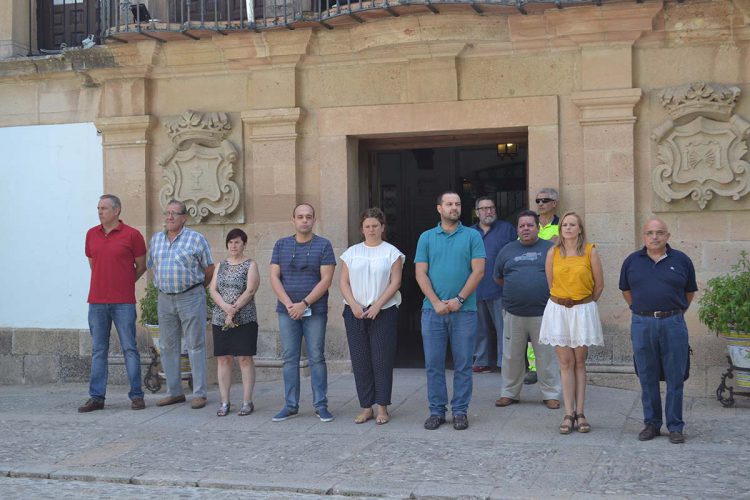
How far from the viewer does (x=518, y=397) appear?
8.55 m

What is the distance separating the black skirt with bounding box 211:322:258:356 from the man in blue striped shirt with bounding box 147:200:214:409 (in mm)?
483

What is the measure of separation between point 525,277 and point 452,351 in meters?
1.02

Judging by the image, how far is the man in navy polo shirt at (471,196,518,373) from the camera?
393 inches

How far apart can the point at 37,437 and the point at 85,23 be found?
5919 mm

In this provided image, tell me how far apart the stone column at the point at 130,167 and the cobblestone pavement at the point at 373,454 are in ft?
8.47

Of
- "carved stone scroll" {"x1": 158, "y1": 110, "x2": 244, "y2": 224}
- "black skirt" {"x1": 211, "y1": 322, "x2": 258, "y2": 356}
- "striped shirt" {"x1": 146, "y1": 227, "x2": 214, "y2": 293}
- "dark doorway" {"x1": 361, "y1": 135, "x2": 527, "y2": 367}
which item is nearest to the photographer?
"black skirt" {"x1": 211, "y1": 322, "x2": 258, "y2": 356}

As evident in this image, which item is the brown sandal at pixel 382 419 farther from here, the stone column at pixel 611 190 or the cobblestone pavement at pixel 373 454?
the stone column at pixel 611 190

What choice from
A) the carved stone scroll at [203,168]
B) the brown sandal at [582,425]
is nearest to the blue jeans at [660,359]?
the brown sandal at [582,425]

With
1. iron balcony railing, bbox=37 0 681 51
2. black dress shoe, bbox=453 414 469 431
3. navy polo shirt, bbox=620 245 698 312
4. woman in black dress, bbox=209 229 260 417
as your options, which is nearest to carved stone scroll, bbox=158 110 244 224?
iron balcony railing, bbox=37 0 681 51

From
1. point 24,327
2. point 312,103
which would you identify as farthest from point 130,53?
point 24,327

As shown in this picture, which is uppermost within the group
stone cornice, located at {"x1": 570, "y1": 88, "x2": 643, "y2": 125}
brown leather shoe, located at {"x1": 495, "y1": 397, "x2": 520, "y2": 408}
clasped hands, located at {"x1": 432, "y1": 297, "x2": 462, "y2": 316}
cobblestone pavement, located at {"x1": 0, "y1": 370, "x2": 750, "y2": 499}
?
stone cornice, located at {"x1": 570, "y1": 88, "x2": 643, "y2": 125}

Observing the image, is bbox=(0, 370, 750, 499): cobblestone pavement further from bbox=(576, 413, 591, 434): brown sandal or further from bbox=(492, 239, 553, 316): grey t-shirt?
bbox=(492, 239, 553, 316): grey t-shirt

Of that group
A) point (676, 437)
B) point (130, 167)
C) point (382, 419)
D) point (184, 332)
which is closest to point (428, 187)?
point (130, 167)

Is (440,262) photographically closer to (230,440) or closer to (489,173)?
(230,440)
